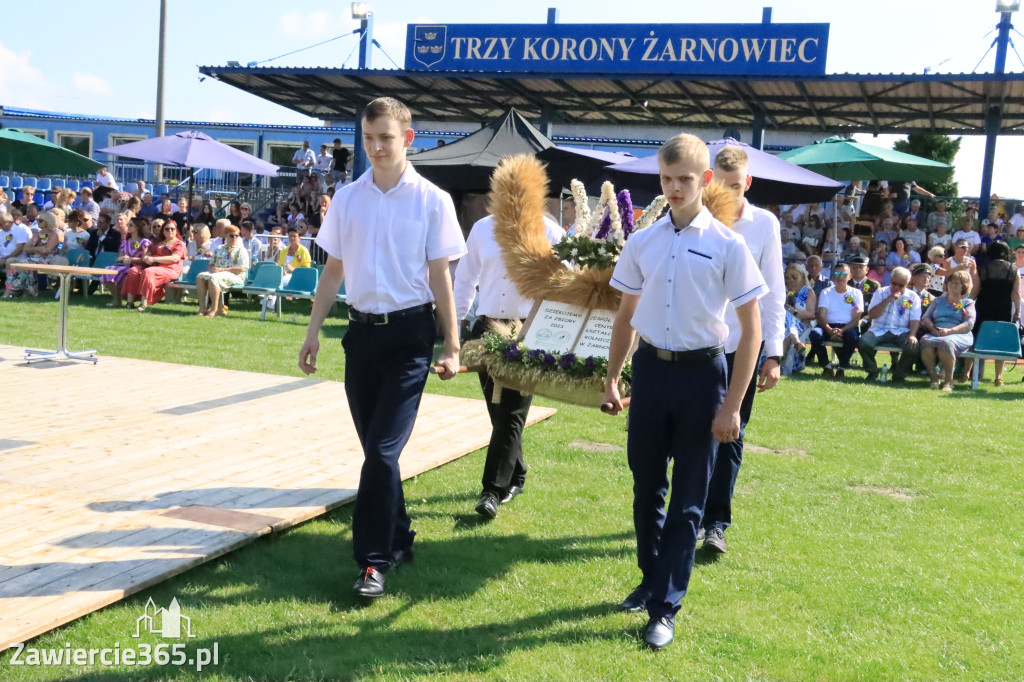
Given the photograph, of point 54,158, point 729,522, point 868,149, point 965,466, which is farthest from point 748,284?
point 54,158

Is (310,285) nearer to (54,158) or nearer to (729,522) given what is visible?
(54,158)

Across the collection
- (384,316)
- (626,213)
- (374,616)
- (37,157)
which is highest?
(37,157)

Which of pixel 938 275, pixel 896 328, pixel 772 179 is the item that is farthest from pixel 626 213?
pixel 938 275

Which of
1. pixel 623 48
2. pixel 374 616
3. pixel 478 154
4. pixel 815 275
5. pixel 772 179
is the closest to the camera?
pixel 374 616

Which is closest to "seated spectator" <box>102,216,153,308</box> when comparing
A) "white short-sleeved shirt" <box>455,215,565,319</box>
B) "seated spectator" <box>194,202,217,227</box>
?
"seated spectator" <box>194,202,217,227</box>

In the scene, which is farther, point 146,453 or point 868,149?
point 868,149

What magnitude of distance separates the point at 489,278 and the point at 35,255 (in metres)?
15.1

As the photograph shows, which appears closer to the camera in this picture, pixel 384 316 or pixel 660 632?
pixel 660 632

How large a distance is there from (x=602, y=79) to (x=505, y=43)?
2.67 metres

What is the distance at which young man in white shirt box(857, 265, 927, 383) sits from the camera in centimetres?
1289

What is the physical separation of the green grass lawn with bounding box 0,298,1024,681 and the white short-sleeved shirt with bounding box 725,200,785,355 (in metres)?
1.18

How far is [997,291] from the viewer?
43.9 ft

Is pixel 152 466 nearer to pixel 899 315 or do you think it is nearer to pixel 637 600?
pixel 637 600

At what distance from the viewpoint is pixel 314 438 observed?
6.98 metres
